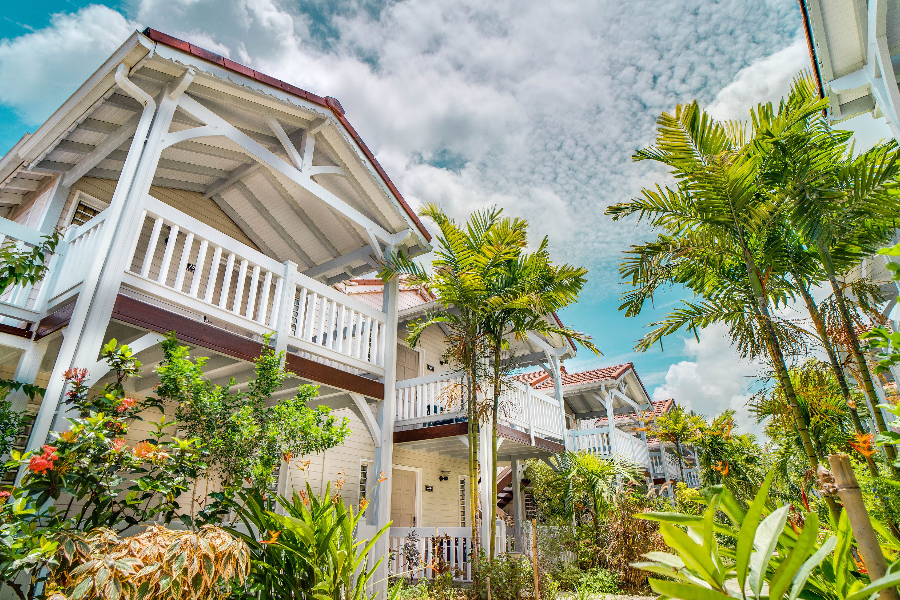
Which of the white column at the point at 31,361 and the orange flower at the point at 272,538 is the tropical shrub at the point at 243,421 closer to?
the orange flower at the point at 272,538

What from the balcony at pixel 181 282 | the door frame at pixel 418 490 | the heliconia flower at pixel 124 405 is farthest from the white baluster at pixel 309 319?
the door frame at pixel 418 490

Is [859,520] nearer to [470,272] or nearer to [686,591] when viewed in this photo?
[686,591]

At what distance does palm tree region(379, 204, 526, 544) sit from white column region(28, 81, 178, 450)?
3.87 metres

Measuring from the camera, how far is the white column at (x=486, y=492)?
855 cm

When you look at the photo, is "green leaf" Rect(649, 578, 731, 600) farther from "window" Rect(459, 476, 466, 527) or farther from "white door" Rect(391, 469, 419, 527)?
"window" Rect(459, 476, 466, 527)

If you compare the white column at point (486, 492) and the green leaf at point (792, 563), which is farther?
the white column at point (486, 492)

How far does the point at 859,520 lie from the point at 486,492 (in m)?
8.05

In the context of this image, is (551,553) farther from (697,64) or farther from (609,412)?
(697,64)

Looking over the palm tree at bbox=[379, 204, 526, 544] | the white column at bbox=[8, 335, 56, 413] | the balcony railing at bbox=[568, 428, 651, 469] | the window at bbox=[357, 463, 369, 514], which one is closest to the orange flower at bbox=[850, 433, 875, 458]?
the palm tree at bbox=[379, 204, 526, 544]

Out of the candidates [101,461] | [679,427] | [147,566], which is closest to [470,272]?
[101,461]

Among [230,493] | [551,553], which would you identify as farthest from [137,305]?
[551,553]

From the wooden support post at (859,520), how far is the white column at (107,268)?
548 cm

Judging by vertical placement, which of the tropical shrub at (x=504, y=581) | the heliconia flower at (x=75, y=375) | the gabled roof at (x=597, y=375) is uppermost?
the gabled roof at (x=597, y=375)

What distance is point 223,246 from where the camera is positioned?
6195 millimetres
